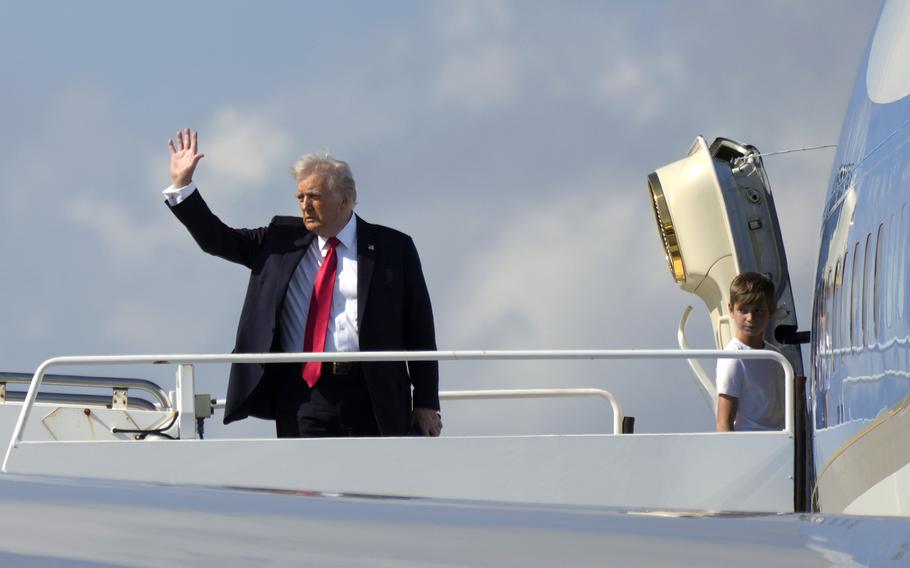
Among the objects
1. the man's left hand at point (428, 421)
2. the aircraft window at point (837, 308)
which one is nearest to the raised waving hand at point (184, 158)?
the man's left hand at point (428, 421)

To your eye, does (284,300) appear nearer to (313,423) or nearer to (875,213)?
(313,423)

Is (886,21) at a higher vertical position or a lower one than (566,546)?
higher

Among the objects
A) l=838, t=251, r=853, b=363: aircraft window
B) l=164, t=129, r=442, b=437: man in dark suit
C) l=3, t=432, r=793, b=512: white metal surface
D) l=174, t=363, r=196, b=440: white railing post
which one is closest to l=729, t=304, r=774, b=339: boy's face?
l=3, t=432, r=793, b=512: white metal surface

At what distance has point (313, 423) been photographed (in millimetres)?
5609

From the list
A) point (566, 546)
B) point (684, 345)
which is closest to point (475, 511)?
point (566, 546)

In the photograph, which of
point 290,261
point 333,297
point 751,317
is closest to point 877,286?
point 751,317

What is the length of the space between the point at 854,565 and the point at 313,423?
4670mm

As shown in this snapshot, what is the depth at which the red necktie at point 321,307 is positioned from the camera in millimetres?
5715

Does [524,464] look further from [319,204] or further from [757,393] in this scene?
[319,204]

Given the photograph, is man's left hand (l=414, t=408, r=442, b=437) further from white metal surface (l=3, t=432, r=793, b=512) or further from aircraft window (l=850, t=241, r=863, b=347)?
aircraft window (l=850, t=241, r=863, b=347)

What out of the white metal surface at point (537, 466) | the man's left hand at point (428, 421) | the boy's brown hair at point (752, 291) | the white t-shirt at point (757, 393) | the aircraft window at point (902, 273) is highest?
the boy's brown hair at point (752, 291)

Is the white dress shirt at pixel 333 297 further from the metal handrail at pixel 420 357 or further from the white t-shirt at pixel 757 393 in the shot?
the white t-shirt at pixel 757 393

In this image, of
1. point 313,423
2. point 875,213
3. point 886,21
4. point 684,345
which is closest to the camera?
point 875,213

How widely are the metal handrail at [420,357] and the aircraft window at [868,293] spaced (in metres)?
1.08
